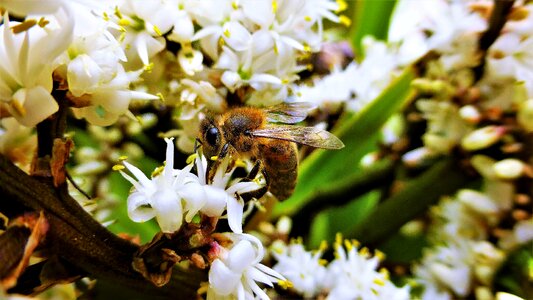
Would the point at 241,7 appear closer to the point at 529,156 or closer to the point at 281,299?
the point at 281,299

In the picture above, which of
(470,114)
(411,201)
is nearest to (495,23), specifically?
(470,114)

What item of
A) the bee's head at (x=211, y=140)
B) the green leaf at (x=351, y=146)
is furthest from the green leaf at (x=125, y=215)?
the bee's head at (x=211, y=140)

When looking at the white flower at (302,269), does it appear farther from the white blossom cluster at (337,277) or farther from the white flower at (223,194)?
the white flower at (223,194)

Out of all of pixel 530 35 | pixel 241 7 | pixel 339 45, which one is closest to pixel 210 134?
pixel 241 7

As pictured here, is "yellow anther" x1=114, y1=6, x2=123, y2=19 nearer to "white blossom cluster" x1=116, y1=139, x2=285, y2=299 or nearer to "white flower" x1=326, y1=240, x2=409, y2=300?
"white blossom cluster" x1=116, y1=139, x2=285, y2=299

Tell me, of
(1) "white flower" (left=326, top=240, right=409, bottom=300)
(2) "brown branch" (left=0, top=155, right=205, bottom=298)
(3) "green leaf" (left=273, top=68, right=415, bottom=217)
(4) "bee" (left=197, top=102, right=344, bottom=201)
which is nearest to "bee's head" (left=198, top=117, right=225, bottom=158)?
(4) "bee" (left=197, top=102, right=344, bottom=201)

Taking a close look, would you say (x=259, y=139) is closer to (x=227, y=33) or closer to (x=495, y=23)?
(x=227, y=33)
